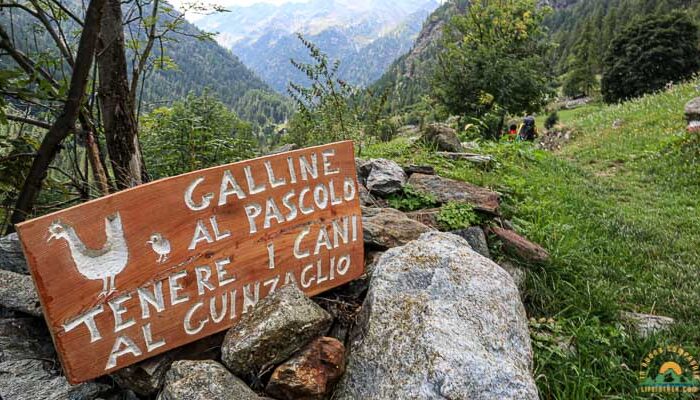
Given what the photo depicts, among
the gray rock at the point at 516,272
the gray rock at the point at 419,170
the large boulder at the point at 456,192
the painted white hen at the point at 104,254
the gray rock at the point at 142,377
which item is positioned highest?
Result: the painted white hen at the point at 104,254

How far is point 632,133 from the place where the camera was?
10789 millimetres

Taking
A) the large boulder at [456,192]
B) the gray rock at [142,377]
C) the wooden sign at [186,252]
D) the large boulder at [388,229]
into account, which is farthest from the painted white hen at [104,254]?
the large boulder at [456,192]

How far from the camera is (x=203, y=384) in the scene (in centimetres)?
164

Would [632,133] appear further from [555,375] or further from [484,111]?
[555,375]

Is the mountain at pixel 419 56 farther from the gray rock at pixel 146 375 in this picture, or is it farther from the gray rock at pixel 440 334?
the gray rock at pixel 146 375

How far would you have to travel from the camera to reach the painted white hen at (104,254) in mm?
1700

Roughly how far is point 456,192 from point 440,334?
2.38m

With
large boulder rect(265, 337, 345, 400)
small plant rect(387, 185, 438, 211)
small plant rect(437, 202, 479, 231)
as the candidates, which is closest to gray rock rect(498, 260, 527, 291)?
small plant rect(437, 202, 479, 231)

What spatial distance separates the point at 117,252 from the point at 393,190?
8.80 feet

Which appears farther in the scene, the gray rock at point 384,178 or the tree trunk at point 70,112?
the gray rock at point 384,178

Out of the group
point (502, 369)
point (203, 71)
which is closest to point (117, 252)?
point (502, 369)

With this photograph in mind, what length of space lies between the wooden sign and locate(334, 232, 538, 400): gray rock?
482mm

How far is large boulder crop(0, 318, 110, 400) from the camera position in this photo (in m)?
1.80

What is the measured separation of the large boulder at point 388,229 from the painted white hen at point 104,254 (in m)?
1.63
